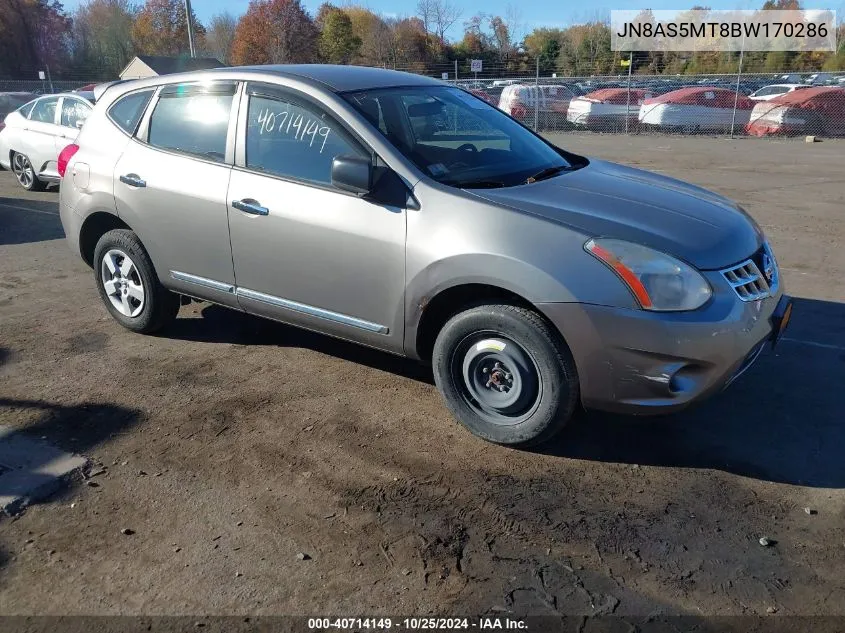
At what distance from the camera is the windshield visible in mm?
3967

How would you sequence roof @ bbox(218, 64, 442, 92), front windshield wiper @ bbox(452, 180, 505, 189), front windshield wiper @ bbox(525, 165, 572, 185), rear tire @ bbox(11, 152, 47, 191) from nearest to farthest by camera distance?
front windshield wiper @ bbox(452, 180, 505, 189) < front windshield wiper @ bbox(525, 165, 572, 185) < roof @ bbox(218, 64, 442, 92) < rear tire @ bbox(11, 152, 47, 191)

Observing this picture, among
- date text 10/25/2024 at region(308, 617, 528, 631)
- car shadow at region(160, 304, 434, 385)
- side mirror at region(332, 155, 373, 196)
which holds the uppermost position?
side mirror at region(332, 155, 373, 196)

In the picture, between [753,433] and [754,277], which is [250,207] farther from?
[753,433]

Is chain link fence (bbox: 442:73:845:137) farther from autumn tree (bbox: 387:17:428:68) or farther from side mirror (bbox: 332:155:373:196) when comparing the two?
autumn tree (bbox: 387:17:428:68)

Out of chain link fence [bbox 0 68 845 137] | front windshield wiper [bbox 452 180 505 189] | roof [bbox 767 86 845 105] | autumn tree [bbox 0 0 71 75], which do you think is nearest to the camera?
front windshield wiper [bbox 452 180 505 189]

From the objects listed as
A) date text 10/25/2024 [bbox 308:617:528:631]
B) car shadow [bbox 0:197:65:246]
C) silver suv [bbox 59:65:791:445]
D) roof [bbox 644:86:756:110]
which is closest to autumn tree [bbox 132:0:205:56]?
roof [bbox 644:86:756:110]

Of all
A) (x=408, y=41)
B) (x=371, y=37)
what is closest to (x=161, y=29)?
(x=371, y=37)

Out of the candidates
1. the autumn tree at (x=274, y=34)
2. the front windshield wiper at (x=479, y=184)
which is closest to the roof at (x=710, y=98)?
the front windshield wiper at (x=479, y=184)

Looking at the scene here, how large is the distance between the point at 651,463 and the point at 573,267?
3.47 ft

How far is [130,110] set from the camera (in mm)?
5043

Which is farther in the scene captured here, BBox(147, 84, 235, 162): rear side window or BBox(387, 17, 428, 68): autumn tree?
BBox(387, 17, 428, 68): autumn tree

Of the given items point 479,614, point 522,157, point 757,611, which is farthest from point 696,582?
point 522,157

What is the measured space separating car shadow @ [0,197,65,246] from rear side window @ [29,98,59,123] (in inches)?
54.2

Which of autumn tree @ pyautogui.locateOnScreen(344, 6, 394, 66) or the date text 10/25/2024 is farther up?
autumn tree @ pyautogui.locateOnScreen(344, 6, 394, 66)
